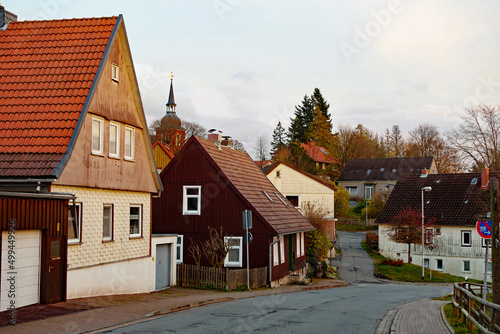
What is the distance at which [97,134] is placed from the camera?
17.1 m

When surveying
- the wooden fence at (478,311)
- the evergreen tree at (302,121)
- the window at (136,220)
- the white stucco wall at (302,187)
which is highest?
the evergreen tree at (302,121)

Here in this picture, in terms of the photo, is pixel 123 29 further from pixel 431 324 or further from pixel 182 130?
pixel 182 130

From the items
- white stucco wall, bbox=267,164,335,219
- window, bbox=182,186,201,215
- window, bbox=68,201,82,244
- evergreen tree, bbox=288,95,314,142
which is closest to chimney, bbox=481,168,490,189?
white stucco wall, bbox=267,164,335,219

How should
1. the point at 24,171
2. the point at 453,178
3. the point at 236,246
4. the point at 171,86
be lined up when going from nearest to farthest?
the point at 24,171
the point at 236,246
the point at 453,178
the point at 171,86

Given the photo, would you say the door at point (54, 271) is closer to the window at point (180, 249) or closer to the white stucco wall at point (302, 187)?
the window at point (180, 249)

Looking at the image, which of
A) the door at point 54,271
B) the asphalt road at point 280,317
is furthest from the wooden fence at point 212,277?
the door at point 54,271

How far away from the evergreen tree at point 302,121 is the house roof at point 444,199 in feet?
154

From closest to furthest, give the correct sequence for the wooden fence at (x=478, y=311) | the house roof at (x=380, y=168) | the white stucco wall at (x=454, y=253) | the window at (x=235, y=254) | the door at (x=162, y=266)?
the wooden fence at (x=478, y=311)
the door at (x=162, y=266)
the window at (x=235, y=254)
the white stucco wall at (x=454, y=253)
the house roof at (x=380, y=168)

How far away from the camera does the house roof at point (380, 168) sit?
267ft

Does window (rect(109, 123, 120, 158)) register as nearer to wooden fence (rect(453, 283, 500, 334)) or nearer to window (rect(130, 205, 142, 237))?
window (rect(130, 205, 142, 237))

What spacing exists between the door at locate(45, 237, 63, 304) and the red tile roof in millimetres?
1951

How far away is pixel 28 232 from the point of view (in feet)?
43.2

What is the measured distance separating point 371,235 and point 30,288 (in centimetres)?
4348

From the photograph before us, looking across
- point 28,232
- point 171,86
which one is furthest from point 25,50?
point 171,86
